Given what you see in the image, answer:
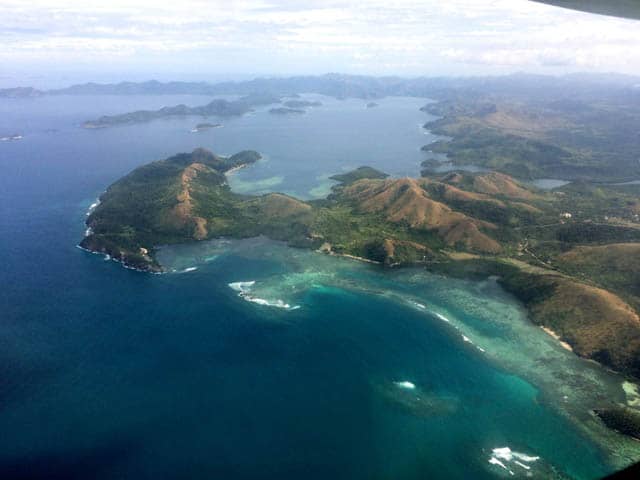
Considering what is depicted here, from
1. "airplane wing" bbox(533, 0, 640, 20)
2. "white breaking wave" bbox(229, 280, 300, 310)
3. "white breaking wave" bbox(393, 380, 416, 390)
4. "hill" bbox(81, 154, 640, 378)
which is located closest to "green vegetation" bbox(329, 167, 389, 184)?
"hill" bbox(81, 154, 640, 378)

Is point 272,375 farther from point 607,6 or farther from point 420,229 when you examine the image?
point 420,229

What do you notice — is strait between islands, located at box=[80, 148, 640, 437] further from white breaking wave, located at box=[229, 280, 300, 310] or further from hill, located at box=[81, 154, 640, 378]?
white breaking wave, located at box=[229, 280, 300, 310]

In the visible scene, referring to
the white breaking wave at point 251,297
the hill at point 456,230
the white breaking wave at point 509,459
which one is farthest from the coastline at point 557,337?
the white breaking wave at point 251,297

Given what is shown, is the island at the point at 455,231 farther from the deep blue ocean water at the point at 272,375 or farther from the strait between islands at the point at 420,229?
the deep blue ocean water at the point at 272,375

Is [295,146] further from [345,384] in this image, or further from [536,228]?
[345,384]

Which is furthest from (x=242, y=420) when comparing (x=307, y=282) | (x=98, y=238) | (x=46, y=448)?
(x=98, y=238)

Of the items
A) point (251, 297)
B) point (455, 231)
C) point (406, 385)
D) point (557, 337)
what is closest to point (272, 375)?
point (406, 385)
